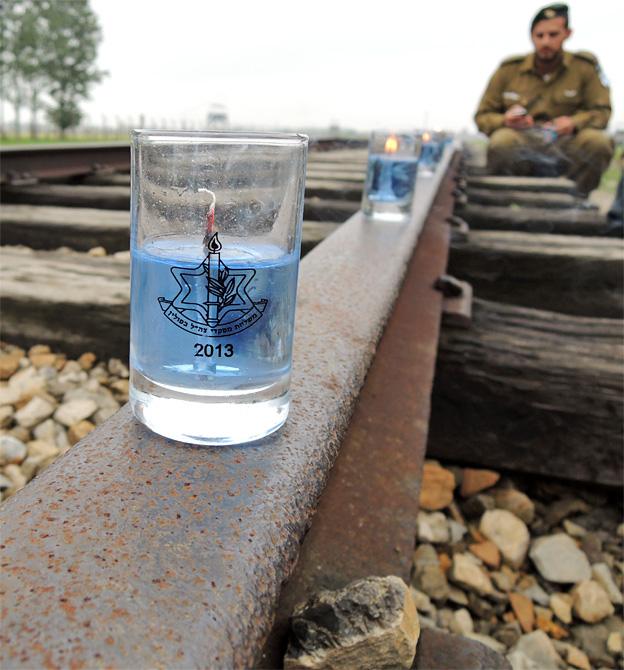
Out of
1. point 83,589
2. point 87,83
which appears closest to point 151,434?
point 83,589

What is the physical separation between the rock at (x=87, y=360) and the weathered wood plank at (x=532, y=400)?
0.92 metres

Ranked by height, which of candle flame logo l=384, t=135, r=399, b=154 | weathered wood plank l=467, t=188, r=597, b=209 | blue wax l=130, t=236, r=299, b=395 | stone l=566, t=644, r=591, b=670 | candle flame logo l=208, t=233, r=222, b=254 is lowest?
stone l=566, t=644, r=591, b=670

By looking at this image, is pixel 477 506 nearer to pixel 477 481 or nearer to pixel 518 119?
pixel 477 481

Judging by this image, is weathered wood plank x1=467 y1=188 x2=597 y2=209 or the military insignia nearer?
the military insignia

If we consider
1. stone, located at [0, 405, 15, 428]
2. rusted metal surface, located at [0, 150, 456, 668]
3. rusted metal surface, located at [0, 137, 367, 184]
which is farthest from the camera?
rusted metal surface, located at [0, 137, 367, 184]

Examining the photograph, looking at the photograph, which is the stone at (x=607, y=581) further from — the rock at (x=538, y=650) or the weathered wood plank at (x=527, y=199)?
the weathered wood plank at (x=527, y=199)

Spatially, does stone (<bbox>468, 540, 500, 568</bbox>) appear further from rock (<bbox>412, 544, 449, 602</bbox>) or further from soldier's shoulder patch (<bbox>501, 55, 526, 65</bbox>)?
soldier's shoulder patch (<bbox>501, 55, 526, 65</bbox>)

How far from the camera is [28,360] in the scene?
68.9 inches

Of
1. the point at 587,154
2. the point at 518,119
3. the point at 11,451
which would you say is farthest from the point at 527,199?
the point at 11,451

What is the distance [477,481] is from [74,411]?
1091 mm

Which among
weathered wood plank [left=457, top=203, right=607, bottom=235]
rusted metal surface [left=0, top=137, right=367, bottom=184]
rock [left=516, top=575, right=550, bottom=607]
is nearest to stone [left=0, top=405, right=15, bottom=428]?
rock [left=516, top=575, right=550, bottom=607]

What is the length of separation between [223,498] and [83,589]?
16 cm

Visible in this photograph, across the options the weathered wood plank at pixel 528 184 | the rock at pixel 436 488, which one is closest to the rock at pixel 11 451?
the rock at pixel 436 488

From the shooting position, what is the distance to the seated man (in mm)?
6883
